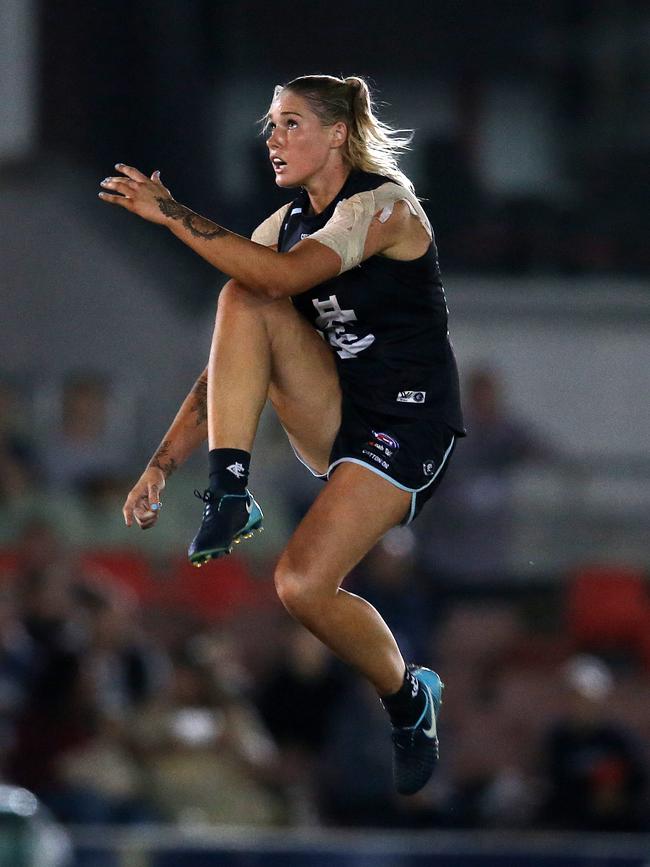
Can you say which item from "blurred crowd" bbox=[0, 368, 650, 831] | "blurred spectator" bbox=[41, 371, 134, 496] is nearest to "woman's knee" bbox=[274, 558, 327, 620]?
"blurred crowd" bbox=[0, 368, 650, 831]

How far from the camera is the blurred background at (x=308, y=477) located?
6.75 m

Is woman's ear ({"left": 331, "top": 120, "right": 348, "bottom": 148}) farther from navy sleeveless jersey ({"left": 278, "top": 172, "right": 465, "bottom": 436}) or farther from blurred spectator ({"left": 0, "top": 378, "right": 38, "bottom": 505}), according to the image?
blurred spectator ({"left": 0, "top": 378, "right": 38, "bottom": 505})

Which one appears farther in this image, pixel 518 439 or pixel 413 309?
pixel 518 439

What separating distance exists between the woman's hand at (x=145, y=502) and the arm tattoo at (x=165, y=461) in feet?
0.15

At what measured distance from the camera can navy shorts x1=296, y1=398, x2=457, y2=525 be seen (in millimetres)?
3504

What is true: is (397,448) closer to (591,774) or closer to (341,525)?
(341,525)

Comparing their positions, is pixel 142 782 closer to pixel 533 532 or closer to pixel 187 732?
pixel 187 732

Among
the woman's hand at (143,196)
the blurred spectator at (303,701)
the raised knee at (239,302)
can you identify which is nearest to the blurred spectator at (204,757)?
the blurred spectator at (303,701)

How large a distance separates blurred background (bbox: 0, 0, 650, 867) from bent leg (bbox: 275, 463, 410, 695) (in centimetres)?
246

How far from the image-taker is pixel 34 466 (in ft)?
27.2

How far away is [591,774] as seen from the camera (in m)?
6.87

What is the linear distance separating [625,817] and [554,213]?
4999mm

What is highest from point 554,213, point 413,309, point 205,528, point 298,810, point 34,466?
point 413,309

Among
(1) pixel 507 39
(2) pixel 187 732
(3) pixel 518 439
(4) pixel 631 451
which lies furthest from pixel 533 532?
(1) pixel 507 39
